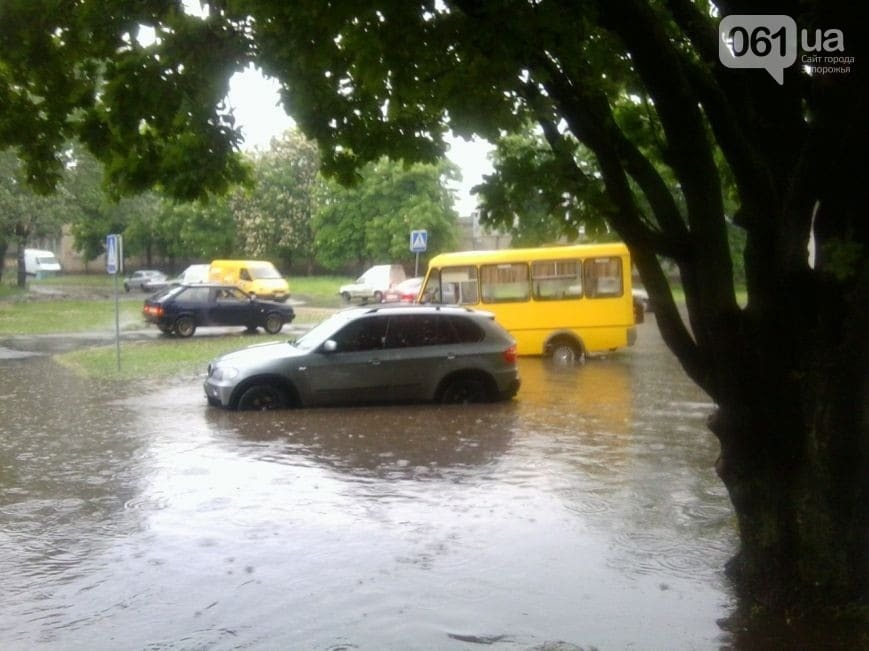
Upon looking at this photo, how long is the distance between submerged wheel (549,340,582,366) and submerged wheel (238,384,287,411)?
9.65 m

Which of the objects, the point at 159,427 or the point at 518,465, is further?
the point at 159,427

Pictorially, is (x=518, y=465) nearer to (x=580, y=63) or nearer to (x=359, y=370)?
(x=359, y=370)

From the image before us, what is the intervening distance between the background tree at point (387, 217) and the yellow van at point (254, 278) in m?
12.4

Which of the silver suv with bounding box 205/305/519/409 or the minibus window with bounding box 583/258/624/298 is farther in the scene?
the minibus window with bounding box 583/258/624/298

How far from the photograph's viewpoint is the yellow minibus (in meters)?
24.7

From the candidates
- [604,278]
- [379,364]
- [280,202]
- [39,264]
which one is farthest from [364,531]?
[39,264]

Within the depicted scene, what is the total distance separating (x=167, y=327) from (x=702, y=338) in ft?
90.2

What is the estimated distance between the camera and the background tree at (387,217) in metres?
57.2

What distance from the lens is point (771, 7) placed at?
21.5ft

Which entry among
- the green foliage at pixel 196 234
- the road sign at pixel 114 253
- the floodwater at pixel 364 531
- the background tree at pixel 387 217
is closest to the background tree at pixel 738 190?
the floodwater at pixel 364 531

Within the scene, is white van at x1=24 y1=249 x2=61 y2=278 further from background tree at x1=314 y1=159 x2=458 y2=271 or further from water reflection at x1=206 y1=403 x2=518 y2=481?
water reflection at x1=206 y1=403 x2=518 y2=481

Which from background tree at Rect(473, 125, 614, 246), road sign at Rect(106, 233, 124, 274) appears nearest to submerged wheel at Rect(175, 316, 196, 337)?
road sign at Rect(106, 233, 124, 274)

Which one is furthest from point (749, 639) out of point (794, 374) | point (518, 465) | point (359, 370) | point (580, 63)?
point (359, 370)

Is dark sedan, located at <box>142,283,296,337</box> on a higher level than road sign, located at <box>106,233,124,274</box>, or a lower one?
lower
